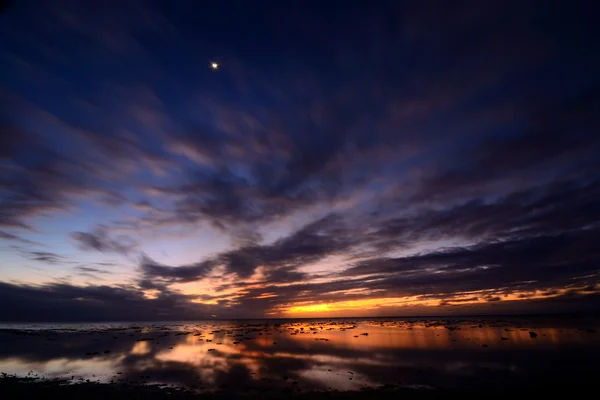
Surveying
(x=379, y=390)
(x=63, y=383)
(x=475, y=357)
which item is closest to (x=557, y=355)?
(x=475, y=357)

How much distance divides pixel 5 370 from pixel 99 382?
15.7 m

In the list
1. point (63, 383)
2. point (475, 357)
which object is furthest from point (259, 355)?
point (475, 357)

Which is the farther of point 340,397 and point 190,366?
point 190,366

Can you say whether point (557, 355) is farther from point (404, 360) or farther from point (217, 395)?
point (217, 395)

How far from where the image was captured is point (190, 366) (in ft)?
105

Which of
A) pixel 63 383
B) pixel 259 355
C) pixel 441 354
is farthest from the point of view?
pixel 259 355

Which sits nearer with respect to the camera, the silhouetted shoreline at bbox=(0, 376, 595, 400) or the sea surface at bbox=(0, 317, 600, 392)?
the silhouetted shoreline at bbox=(0, 376, 595, 400)

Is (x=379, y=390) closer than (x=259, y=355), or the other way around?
(x=379, y=390)

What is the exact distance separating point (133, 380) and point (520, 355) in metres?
41.8

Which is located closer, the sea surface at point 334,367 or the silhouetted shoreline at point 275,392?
the silhouetted shoreline at point 275,392

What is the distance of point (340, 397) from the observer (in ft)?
64.7

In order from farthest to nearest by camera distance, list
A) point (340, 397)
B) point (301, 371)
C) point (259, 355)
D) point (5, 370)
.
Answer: point (259, 355), point (5, 370), point (301, 371), point (340, 397)

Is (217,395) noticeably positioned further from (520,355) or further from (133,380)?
(520,355)

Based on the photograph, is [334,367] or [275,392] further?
[334,367]
